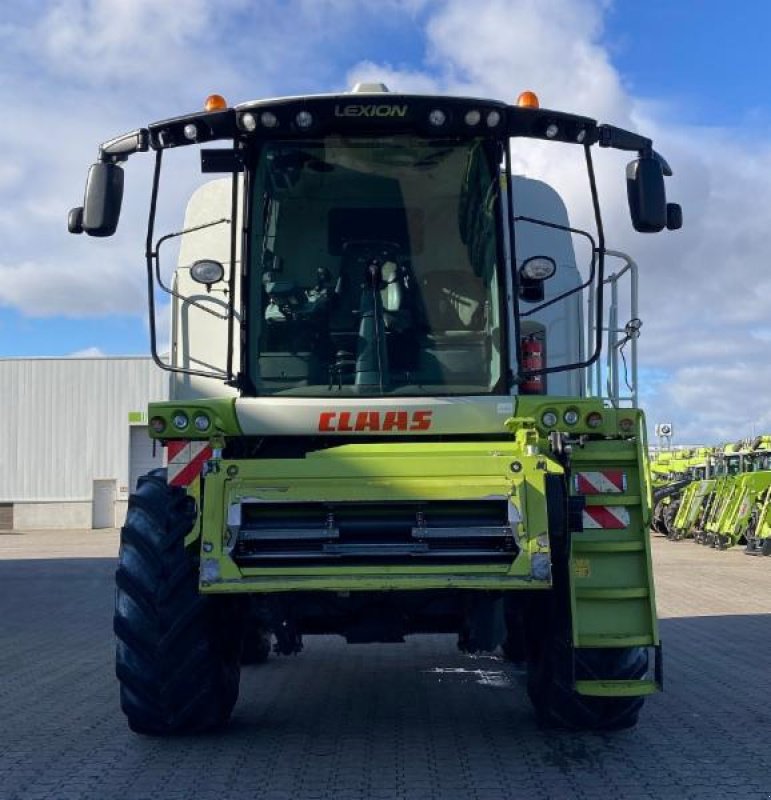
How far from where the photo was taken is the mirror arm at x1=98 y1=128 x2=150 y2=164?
21.1 feet

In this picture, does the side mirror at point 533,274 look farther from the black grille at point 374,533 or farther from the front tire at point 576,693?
the front tire at point 576,693

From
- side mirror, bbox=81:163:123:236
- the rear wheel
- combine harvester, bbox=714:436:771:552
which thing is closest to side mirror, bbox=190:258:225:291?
side mirror, bbox=81:163:123:236

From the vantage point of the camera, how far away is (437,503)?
19.2ft

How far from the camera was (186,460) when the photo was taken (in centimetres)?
643

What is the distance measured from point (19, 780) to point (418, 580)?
2.19 m

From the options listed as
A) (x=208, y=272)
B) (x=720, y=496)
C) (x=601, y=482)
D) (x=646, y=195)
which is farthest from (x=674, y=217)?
(x=720, y=496)

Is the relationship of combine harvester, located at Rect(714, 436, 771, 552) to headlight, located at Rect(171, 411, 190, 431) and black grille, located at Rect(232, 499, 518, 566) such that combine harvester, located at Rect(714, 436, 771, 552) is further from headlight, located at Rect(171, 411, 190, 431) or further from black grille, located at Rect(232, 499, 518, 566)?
headlight, located at Rect(171, 411, 190, 431)

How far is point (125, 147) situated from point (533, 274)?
241cm

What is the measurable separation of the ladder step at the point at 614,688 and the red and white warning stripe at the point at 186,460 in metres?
2.32

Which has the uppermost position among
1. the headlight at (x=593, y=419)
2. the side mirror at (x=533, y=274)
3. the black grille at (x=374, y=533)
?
the side mirror at (x=533, y=274)

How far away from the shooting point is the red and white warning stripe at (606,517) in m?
6.19

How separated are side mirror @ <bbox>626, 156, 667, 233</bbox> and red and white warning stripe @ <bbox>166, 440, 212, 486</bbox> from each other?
269 cm

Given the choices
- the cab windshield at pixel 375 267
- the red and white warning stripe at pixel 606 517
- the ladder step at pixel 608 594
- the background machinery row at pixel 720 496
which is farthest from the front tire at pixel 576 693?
the background machinery row at pixel 720 496

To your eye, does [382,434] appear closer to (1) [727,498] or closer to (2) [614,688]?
(2) [614,688]
